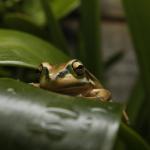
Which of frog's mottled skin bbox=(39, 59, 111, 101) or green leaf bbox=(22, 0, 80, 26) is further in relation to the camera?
green leaf bbox=(22, 0, 80, 26)

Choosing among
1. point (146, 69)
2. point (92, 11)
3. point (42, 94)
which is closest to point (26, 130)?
point (42, 94)

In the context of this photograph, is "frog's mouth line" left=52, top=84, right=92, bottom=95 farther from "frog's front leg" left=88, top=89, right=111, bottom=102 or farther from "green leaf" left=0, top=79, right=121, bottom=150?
"green leaf" left=0, top=79, right=121, bottom=150

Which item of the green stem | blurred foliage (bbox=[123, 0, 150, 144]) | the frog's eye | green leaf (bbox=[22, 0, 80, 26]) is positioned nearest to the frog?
the frog's eye

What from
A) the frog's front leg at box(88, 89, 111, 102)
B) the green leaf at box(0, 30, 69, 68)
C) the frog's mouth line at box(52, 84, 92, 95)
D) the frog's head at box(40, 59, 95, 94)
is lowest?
the frog's front leg at box(88, 89, 111, 102)

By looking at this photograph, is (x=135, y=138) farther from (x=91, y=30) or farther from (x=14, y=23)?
(x=14, y=23)

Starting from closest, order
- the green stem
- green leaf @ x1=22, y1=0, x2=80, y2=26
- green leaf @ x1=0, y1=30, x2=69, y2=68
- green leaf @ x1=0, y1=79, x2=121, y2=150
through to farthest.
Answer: green leaf @ x1=0, y1=79, x2=121, y2=150 → green leaf @ x1=0, y1=30, x2=69, y2=68 → the green stem → green leaf @ x1=22, y1=0, x2=80, y2=26

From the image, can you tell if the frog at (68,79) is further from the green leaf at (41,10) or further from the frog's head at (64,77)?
the green leaf at (41,10)

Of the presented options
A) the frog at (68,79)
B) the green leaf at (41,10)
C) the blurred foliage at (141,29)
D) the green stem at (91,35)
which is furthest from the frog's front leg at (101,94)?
the green leaf at (41,10)

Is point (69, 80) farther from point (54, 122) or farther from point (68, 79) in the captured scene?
point (54, 122)
